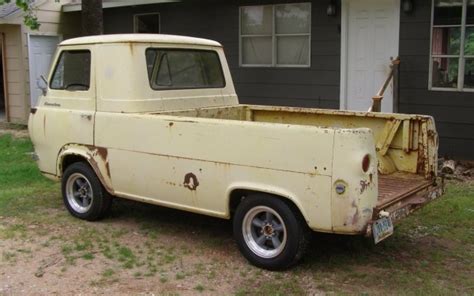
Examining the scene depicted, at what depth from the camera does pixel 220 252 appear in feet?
17.6

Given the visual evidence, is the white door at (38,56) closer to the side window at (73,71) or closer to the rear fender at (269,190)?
the side window at (73,71)

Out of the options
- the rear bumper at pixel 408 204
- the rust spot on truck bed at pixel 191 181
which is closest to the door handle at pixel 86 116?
the rust spot on truck bed at pixel 191 181

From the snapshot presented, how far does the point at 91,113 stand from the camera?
5953 mm

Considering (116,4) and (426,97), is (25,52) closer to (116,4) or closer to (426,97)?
(116,4)

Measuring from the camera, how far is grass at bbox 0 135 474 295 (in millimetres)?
4625

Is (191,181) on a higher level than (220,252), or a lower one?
higher

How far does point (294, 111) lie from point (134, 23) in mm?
8442

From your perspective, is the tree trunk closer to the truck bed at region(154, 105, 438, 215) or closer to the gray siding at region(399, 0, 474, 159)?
the truck bed at region(154, 105, 438, 215)

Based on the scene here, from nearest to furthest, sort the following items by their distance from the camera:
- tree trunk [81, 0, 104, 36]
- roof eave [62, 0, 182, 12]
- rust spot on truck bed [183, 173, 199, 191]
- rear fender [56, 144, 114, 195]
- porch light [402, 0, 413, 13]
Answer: rust spot on truck bed [183, 173, 199, 191] < rear fender [56, 144, 114, 195] < porch light [402, 0, 413, 13] < tree trunk [81, 0, 104, 36] < roof eave [62, 0, 182, 12]

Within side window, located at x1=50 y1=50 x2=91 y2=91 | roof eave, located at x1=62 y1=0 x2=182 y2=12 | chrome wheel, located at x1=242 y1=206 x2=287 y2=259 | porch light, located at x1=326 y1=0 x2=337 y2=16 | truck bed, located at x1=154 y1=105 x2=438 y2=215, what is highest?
roof eave, located at x1=62 y1=0 x2=182 y2=12

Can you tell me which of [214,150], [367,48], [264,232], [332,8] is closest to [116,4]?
[332,8]

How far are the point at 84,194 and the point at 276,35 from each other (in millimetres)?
6304

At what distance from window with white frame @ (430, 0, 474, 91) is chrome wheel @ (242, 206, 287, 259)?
5818 mm

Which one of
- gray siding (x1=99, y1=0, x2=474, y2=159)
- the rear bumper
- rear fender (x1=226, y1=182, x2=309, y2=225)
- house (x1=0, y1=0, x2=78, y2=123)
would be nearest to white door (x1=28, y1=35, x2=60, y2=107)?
house (x1=0, y1=0, x2=78, y2=123)
